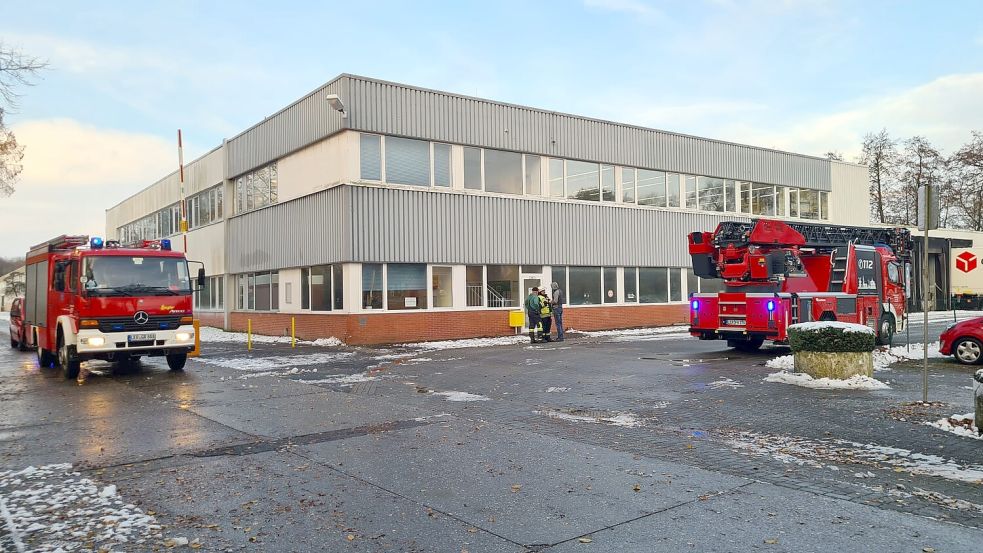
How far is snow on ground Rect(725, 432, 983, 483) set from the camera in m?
6.76

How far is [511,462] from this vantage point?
7312 millimetres

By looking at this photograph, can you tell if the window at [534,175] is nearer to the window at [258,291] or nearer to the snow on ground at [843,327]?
the window at [258,291]

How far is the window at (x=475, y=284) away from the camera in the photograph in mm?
25734

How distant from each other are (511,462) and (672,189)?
88.4 feet

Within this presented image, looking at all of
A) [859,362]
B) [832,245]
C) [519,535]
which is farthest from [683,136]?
[519,535]

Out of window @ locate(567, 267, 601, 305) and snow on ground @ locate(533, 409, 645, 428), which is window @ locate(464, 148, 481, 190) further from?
snow on ground @ locate(533, 409, 645, 428)

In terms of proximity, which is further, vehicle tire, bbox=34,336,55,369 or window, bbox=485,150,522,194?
window, bbox=485,150,522,194

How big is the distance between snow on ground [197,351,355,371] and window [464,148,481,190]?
823cm

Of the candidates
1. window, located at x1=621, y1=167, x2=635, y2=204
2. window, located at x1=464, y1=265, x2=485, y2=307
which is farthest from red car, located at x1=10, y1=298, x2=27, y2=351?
window, located at x1=621, y1=167, x2=635, y2=204

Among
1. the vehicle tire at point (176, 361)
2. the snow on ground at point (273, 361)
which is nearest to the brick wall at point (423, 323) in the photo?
the snow on ground at point (273, 361)

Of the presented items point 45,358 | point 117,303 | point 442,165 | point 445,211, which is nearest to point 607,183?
point 442,165

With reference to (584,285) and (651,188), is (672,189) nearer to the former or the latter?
(651,188)

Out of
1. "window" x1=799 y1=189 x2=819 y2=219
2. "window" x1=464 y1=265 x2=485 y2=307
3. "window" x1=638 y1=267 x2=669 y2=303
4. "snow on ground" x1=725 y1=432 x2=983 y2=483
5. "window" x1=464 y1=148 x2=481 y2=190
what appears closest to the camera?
"snow on ground" x1=725 y1=432 x2=983 y2=483

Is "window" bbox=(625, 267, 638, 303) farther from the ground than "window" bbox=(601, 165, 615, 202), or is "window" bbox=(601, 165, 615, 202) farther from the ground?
"window" bbox=(601, 165, 615, 202)
